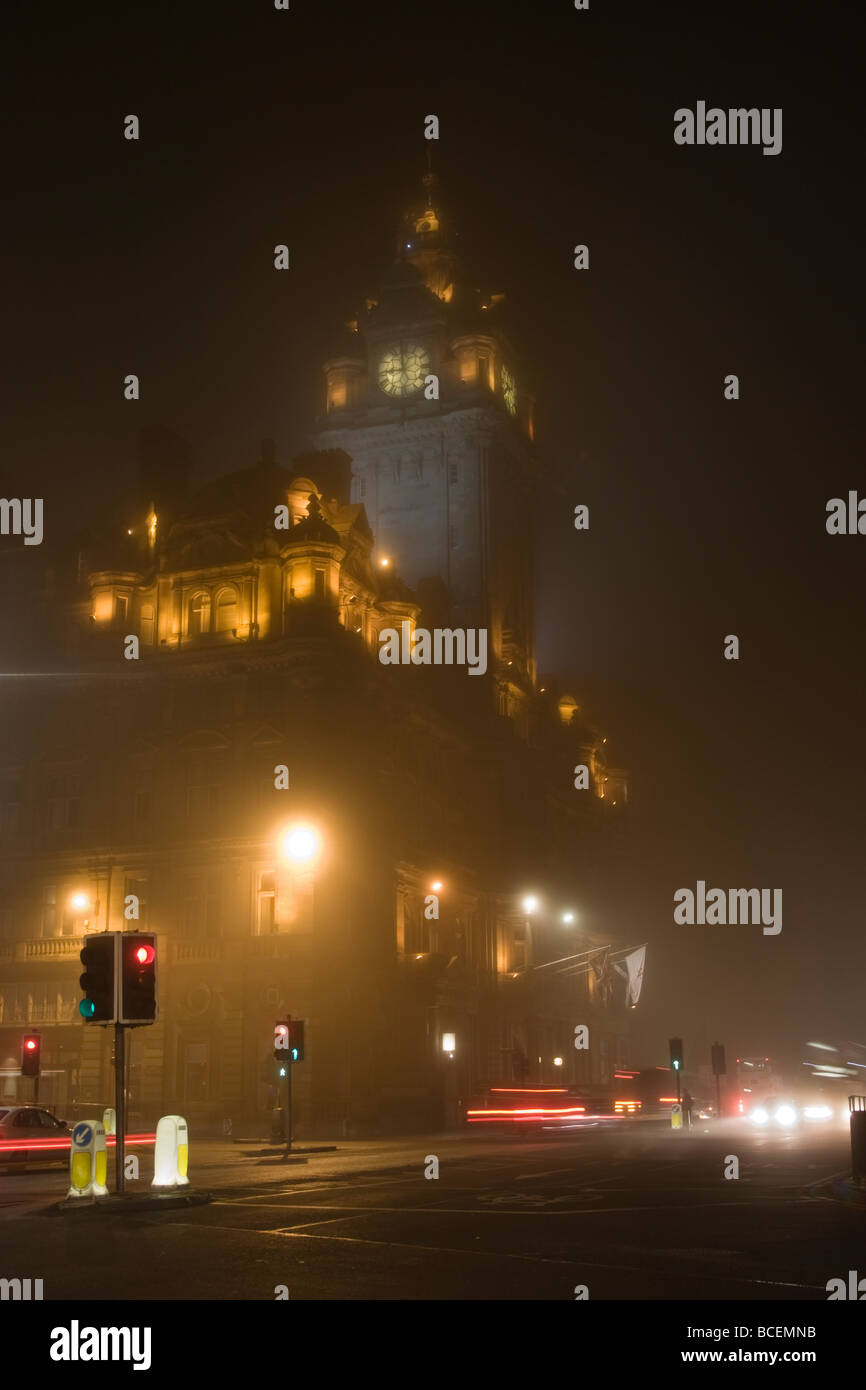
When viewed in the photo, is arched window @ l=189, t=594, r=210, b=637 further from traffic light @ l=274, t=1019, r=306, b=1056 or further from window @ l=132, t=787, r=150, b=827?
traffic light @ l=274, t=1019, r=306, b=1056

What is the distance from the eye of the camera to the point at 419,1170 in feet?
105

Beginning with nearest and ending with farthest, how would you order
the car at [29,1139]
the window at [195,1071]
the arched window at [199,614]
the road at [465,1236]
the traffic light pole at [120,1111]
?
the road at [465,1236] → the traffic light pole at [120,1111] → the car at [29,1139] → the window at [195,1071] → the arched window at [199,614]

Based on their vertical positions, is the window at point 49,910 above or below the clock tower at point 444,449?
below

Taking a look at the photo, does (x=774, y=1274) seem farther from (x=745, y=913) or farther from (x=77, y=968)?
(x=745, y=913)

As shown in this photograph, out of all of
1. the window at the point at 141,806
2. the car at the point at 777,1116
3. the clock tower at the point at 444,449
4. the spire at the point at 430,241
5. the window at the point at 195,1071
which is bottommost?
the car at the point at 777,1116

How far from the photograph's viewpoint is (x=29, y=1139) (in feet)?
120

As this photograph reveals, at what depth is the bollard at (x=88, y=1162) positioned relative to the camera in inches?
883

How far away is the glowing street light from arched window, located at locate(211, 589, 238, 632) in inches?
426

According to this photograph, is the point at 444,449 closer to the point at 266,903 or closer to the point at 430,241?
the point at 430,241

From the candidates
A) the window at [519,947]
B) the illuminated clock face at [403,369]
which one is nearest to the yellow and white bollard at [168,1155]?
the window at [519,947]

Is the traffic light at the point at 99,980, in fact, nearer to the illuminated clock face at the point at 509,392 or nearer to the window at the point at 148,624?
the window at the point at 148,624

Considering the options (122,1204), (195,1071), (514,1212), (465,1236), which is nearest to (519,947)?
(195,1071)

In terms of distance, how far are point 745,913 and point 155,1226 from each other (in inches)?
3830
